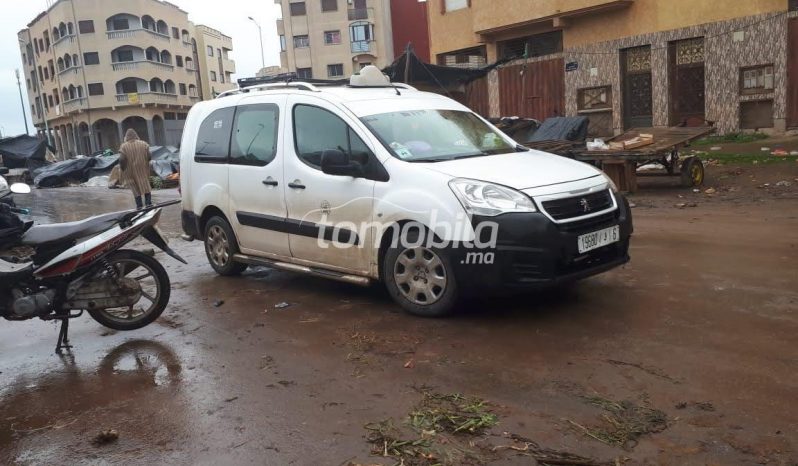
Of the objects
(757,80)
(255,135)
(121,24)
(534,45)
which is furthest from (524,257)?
(121,24)

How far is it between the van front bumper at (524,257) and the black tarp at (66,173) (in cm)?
2667

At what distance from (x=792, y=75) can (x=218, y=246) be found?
14.8 meters

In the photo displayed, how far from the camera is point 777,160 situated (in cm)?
1248

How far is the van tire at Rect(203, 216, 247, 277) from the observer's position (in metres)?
6.74

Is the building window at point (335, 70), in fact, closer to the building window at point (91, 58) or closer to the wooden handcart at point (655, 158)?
the building window at point (91, 58)

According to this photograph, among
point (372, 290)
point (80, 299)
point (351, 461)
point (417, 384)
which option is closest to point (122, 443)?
point (351, 461)

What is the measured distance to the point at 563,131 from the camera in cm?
1341

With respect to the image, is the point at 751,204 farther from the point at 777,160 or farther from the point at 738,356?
the point at 738,356

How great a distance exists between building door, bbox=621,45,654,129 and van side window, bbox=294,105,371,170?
15.0m

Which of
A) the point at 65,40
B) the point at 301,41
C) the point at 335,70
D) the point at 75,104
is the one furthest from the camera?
the point at 75,104

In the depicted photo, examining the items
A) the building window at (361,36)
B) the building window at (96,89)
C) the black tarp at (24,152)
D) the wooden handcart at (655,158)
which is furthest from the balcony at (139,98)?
the wooden handcart at (655,158)

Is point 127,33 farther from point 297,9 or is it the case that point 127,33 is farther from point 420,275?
point 420,275

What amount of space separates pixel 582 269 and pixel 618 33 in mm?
16248

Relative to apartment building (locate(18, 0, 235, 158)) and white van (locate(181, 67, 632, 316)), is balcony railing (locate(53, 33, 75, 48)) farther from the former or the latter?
white van (locate(181, 67, 632, 316))
